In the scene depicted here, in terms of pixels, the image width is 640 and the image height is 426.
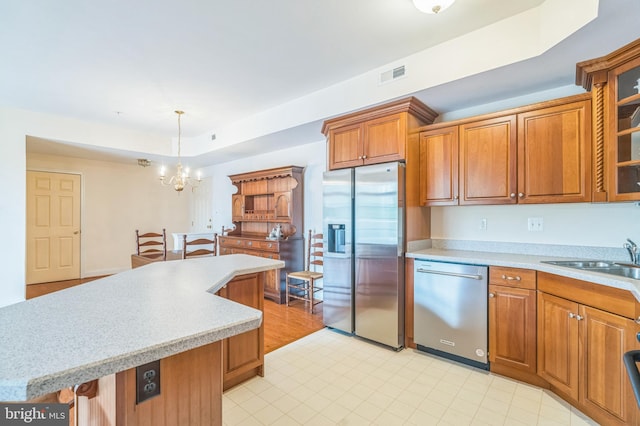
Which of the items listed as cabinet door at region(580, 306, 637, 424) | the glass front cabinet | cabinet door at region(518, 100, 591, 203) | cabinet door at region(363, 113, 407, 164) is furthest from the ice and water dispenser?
the glass front cabinet

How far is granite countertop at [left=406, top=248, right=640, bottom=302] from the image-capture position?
1.59 m

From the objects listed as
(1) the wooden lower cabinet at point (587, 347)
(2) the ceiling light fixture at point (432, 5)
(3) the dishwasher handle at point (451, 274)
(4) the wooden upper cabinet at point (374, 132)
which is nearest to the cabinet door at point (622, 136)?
(1) the wooden lower cabinet at point (587, 347)

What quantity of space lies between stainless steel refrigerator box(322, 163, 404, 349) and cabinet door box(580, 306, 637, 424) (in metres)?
1.31

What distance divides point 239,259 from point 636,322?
2.49 meters

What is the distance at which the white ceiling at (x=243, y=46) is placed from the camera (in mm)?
2039

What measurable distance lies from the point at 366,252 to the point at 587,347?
1.71 meters

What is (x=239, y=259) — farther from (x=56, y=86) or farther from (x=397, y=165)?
(x=56, y=86)

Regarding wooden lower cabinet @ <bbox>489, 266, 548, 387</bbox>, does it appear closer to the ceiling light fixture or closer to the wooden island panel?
the ceiling light fixture

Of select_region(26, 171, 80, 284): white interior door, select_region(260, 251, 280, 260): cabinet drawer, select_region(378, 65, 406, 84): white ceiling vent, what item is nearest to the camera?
select_region(378, 65, 406, 84): white ceiling vent

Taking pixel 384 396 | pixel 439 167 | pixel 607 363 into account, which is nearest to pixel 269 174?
pixel 439 167

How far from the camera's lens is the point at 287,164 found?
4.90 meters

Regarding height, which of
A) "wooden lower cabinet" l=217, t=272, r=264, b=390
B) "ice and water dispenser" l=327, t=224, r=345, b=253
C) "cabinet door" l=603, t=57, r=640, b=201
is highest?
"cabinet door" l=603, t=57, r=640, b=201

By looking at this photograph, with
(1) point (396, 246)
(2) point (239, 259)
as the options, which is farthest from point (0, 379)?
(1) point (396, 246)

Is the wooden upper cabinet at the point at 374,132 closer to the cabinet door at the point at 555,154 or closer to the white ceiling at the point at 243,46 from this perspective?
the white ceiling at the point at 243,46
